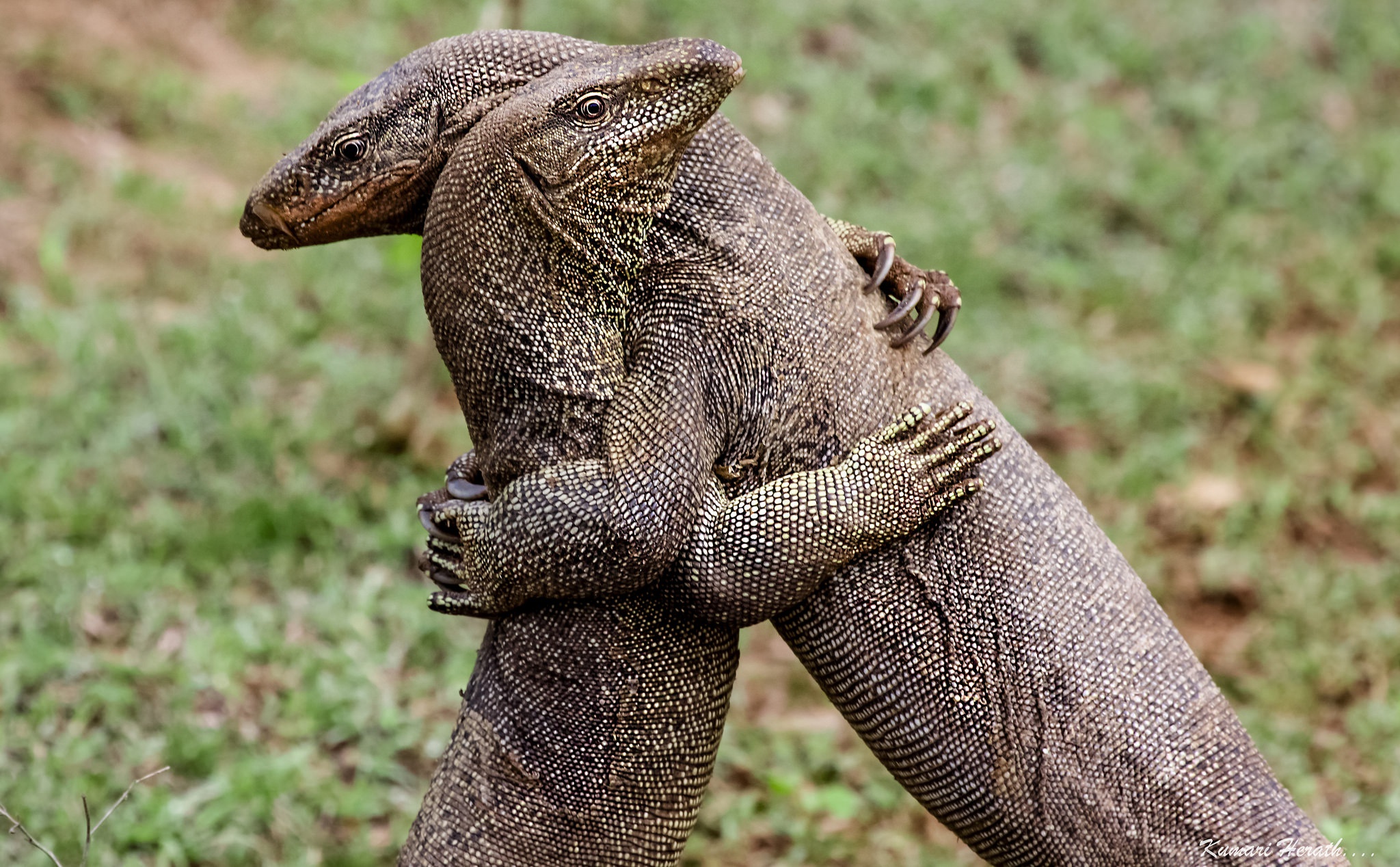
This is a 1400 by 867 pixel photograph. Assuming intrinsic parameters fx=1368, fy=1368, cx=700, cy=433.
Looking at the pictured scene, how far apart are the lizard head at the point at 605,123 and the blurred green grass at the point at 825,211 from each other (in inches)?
83.4

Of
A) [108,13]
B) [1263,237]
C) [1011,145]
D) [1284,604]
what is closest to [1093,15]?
[1011,145]

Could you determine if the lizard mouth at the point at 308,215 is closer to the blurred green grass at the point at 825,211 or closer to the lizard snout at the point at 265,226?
the lizard snout at the point at 265,226

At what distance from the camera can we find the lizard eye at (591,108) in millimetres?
2838

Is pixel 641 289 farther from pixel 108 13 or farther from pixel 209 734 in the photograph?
pixel 108 13

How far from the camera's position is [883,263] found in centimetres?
325

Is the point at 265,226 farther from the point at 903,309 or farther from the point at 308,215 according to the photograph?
the point at 903,309

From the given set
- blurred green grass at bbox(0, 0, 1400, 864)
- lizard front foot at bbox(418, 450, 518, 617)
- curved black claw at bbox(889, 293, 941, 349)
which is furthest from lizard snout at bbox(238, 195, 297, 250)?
blurred green grass at bbox(0, 0, 1400, 864)

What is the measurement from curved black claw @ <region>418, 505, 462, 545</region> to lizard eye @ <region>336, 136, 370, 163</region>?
850mm

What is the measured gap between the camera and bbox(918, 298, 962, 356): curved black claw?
3186 mm

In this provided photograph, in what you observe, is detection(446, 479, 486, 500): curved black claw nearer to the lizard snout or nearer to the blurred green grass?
the lizard snout

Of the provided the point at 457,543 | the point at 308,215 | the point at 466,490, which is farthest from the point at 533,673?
the point at 308,215

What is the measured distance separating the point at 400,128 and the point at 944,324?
1.32m

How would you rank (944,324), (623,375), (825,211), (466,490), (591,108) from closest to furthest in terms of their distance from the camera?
(591,108), (623,375), (944,324), (466,490), (825,211)

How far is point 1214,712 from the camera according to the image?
3.15 meters
